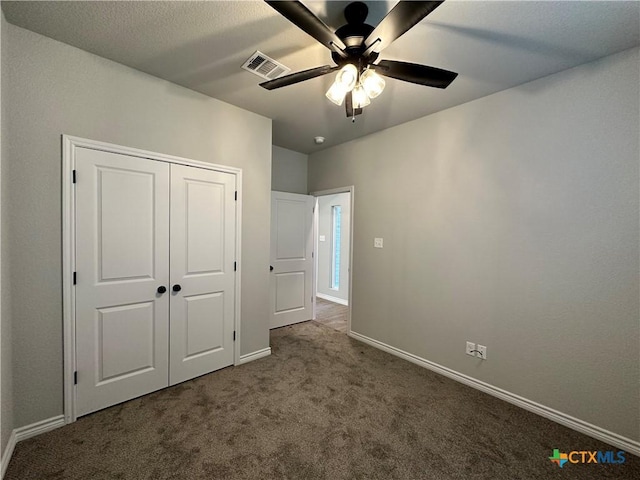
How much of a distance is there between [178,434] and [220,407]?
1.11 ft

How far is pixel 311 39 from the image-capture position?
1.74 metres

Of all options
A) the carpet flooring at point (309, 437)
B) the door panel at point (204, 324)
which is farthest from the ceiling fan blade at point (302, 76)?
the carpet flooring at point (309, 437)

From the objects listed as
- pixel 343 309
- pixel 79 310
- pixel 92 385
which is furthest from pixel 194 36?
pixel 343 309

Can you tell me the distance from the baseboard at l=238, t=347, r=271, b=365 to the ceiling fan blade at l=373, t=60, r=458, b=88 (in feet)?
9.22

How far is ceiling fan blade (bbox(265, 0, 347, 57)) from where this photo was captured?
108 centimetres

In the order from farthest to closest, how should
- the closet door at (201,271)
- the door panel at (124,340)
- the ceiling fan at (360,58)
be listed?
1. the closet door at (201,271)
2. the door panel at (124,340)
3. the ceiling fan at (360,58)

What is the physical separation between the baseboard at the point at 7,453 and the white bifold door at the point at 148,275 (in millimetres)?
317

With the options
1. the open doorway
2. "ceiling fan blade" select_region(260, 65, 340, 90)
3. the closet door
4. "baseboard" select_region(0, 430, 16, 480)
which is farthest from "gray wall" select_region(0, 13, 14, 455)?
the open doorway

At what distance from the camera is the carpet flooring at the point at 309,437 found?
1570 mm

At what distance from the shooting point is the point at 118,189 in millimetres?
2049

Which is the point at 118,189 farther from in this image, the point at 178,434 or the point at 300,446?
the point at 300,446

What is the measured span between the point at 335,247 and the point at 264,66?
13.6ft

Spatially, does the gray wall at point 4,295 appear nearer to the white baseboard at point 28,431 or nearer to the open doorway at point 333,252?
the white baseboard at point 28,431

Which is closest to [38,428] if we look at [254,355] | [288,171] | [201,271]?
[201,271]
